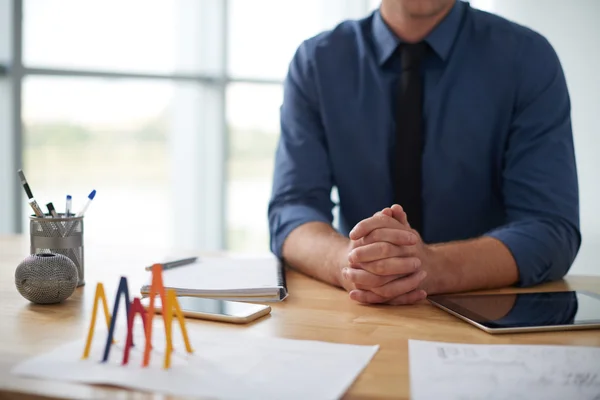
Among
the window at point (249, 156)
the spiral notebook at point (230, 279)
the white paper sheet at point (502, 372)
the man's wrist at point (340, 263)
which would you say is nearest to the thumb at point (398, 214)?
the man's wrist at point (340, 263)

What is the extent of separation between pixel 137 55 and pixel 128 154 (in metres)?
0.54

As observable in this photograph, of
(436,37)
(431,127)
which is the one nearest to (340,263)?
(431,127)

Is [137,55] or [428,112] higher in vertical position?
[137,55]

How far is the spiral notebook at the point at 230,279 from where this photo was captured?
116cm

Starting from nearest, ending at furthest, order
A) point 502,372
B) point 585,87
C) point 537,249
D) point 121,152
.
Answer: point 502,372 < point 537,249 < point 585,87 < point 121,152

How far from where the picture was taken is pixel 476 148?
1769mm

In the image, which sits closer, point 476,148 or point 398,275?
point 398,275

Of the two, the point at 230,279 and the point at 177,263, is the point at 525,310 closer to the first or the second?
the point at 230,279

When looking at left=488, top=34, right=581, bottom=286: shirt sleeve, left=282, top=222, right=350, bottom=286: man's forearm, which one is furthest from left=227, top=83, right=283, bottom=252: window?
left=282, top=222, right=350, bottom=286: man's forearm

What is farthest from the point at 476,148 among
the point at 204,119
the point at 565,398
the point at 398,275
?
the point at 204,119

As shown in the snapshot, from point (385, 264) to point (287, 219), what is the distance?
1.54ft

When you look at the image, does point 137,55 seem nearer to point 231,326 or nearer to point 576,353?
point 231,326

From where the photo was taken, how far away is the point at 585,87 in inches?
137

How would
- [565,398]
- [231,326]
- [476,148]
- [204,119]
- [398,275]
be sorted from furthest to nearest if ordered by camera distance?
[204,119]
[476,148]
[398,275]
[231,326]
[565,398]
